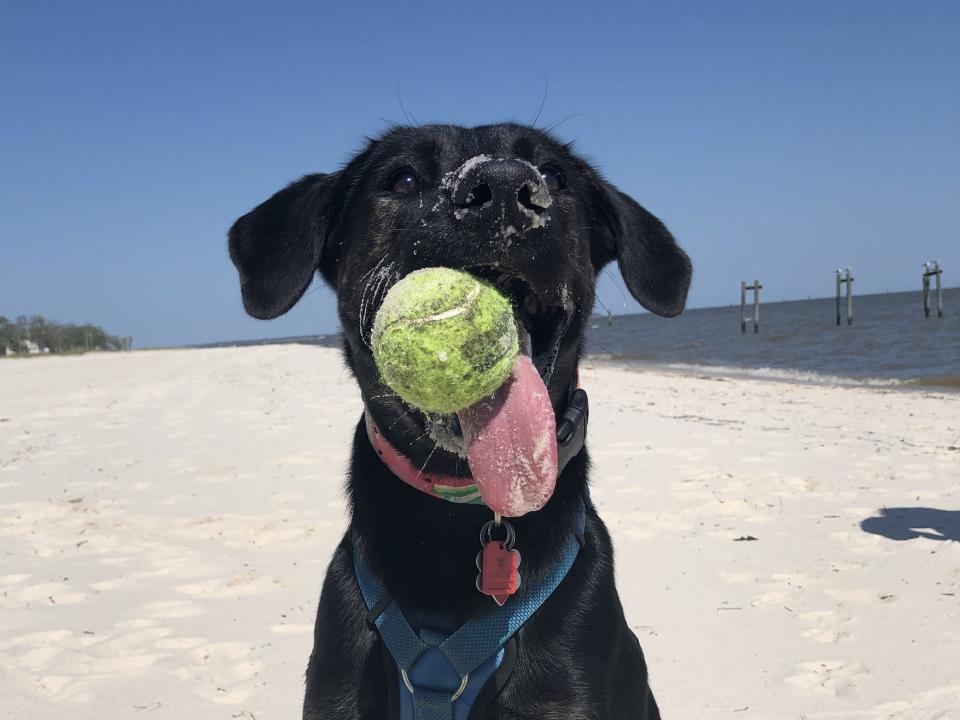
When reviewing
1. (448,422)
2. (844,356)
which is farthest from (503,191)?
(844,356)

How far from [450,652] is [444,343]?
35.1 inches

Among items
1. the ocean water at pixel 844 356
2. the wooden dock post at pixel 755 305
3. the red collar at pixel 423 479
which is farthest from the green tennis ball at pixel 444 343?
the wooden dock post at pixel 755 305

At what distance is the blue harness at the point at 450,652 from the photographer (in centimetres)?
200

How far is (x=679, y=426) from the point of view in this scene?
9.38 metres

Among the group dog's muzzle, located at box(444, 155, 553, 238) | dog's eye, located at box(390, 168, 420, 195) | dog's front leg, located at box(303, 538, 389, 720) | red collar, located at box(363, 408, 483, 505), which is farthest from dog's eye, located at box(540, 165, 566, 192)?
dog's front leg, located at box(303, 538, 389, 720)

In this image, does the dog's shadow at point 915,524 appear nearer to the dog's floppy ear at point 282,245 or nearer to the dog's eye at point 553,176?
the dog's eye at point 553,176

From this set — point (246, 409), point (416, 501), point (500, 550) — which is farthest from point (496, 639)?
point (246, 409)

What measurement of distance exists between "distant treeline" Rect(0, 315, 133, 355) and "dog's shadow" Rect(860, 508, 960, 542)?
Answer: 59361 millimetres

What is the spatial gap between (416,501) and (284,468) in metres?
5.32

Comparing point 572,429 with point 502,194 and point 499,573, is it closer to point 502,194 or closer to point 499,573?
point 499,573

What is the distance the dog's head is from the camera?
199 centimetres

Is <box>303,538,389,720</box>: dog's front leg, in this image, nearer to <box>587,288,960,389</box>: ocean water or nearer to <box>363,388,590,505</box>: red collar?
<box>363,388,590,505</box>: red collar

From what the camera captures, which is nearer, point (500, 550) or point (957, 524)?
point (500, 550)

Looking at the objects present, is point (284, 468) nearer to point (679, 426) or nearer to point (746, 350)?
point (679, 426)
